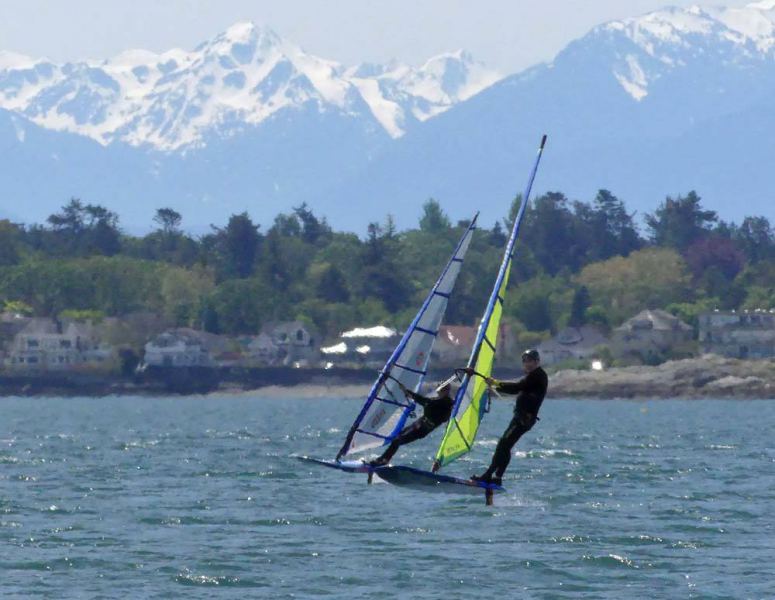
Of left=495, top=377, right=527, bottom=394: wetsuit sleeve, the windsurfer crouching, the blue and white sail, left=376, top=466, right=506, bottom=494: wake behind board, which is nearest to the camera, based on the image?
left=495, top=377, right=527, bottom=394: wetsuit sleeve

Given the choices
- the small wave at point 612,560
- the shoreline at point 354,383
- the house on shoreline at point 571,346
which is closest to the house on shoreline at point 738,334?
the house on shoreline at point 571,346

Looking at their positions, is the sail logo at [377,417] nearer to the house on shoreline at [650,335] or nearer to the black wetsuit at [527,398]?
the black wetsuit at [527,398]

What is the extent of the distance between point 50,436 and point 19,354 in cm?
10132

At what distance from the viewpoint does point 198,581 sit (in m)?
31.0

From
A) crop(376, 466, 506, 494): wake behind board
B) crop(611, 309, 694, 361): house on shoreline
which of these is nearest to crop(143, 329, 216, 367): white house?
crop(611, 309, 694, 361): house on shoreline

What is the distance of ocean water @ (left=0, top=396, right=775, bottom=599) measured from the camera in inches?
1220

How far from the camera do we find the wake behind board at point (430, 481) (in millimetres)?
36469

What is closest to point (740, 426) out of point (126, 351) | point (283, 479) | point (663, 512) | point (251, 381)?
point (283, 479)

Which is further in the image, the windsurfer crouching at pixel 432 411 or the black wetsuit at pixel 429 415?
the black wetsuit at pixel 429 415

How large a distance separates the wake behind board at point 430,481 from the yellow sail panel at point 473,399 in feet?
1.16

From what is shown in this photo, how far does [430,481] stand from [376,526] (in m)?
1.54

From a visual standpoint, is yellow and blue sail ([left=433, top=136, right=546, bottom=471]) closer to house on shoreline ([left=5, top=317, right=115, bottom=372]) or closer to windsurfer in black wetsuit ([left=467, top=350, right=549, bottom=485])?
windsurfer in black wetsuit ([left=467, top=350, right=549, bottom=485])

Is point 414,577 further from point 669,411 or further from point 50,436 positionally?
point 669,411

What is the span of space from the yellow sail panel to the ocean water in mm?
1501
